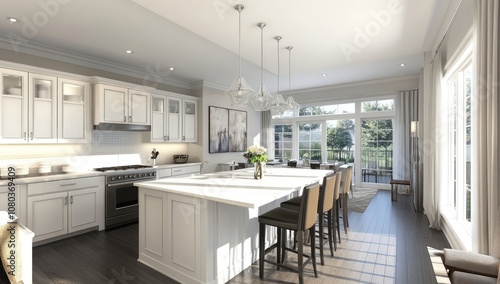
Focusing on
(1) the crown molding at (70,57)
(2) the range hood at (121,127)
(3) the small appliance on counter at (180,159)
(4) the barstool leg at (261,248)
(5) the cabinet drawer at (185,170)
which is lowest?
(4) the barstool leg at (261,248)

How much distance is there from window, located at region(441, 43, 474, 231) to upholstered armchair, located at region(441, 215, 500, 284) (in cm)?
183

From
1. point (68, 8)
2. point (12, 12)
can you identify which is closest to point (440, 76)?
point (68, 8)

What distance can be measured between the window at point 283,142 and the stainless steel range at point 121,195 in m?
5.36

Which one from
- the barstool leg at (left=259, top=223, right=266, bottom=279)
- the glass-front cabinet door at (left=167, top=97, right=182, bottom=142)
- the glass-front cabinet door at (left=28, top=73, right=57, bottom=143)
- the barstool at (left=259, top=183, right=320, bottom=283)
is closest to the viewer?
the barstool at (left=259, top=183, right=320, bottom=283)

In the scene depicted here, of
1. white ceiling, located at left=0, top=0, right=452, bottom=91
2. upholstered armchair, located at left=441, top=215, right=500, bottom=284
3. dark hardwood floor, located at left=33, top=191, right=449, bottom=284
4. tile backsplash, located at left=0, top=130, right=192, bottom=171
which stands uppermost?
white ceiling, located at left=0, top=0, right=452, bottom=91

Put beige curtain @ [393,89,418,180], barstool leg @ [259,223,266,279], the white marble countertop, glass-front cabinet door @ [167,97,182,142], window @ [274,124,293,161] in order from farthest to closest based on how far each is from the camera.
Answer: window @ [274,124,293,161] < beige curtain @ [393,89,418,180] < glass-front cabinet door @ [167,97,182,142] < barstool leg @ [259,223,266,279] < the white marble countertop

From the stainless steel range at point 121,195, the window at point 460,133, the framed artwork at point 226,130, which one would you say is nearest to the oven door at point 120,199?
the stainless steel range at point 121,195

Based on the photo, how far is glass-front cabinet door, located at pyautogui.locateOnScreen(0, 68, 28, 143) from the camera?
11.4 ft

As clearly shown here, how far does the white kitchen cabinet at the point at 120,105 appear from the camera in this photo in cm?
441

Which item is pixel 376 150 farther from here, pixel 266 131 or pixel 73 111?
pixel 73 111

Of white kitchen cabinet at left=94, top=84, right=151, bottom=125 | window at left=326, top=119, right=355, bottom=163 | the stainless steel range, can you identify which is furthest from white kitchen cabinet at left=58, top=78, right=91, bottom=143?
window at left=326, top=119, right=355, bottom=163

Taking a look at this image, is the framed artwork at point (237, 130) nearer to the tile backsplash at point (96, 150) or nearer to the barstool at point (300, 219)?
the tile backsplash at point (96, 150)

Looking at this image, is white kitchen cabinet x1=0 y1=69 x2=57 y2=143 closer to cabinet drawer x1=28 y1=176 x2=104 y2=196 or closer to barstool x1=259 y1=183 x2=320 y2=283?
cabinet drawer x1=28 y1=176 x2=104 y2=196

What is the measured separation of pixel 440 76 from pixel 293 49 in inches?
90.8
